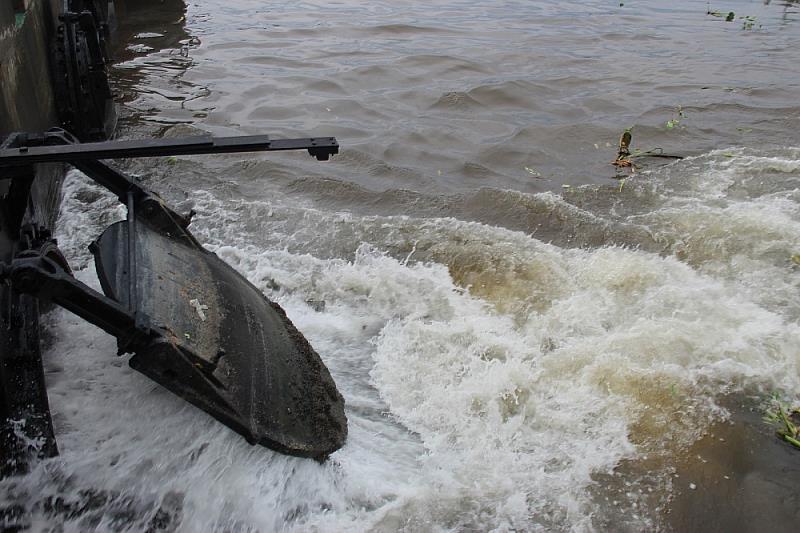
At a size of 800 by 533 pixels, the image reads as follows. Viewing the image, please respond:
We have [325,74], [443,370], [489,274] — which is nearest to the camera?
[443,370]

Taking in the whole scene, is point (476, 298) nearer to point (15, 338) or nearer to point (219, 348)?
point (219, 348)

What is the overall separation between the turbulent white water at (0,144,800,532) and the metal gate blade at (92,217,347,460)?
22 centimetres

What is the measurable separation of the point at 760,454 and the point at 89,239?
5161 millimetres

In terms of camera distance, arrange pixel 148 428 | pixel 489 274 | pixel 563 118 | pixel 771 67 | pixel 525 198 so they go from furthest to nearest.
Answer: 1. pixel 771 67
2. pixel 563 118
3. pixel 525 198
4. pixel 489 274
5. pixel 148 428

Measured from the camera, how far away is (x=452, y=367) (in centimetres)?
444

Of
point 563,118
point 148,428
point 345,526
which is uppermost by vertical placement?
point 563,118

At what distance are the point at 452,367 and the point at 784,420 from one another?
1.98 m

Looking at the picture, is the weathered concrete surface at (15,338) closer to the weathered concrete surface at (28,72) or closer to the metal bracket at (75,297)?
the weathered concrete surface at (28,72)

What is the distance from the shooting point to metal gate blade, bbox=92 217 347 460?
3.13 metres

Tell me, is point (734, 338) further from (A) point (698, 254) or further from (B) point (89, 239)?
(B) point (89, 239)

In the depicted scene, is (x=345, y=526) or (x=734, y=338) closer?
(x=345, y=526)

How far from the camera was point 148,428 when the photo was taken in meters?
3.55

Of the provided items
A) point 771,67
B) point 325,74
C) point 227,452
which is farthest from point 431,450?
point 771,67

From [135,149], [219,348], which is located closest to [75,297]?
[135,149]
